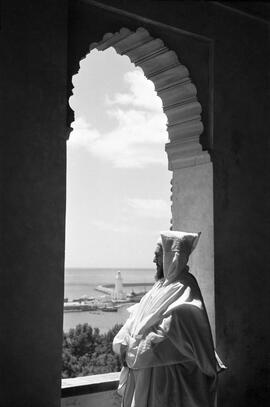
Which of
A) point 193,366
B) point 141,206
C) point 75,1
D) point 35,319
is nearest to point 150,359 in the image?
point 193,366

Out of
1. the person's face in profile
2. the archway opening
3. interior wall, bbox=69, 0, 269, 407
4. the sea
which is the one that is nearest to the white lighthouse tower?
the sea

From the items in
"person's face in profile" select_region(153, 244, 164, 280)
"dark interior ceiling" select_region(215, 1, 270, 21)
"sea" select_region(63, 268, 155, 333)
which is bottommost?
"sea" select_region(63, 268, 155, 333)

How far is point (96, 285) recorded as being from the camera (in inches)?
1101

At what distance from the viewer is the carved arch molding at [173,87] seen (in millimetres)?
5230

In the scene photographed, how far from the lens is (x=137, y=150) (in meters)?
28.3

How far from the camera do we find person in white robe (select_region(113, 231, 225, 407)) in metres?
4.24

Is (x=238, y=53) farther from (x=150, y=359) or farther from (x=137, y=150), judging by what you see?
(x=137, y=150)

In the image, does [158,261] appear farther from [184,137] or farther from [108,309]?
[108,309]

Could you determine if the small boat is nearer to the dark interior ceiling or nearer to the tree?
the tree

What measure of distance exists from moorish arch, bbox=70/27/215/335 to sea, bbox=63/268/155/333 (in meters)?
0.71

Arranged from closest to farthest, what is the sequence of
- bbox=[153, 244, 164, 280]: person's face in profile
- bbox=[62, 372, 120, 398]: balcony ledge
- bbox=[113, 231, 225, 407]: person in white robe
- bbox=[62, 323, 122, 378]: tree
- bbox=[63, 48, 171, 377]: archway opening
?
bbox=[113, 231, 225, 407]: person in white robe, bbox=[62, 372, 120, 398]: balcony ledge, bbox=[153, 244, 164, 280]: person's face in profile, bbox=[62, 323, 122, 378]: tree, bbox=[63, 48, 171, 377]: archway opening

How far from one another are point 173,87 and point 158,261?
5.70ft

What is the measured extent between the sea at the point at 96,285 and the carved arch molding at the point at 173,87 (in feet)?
4.46

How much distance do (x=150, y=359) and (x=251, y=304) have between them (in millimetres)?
1607
